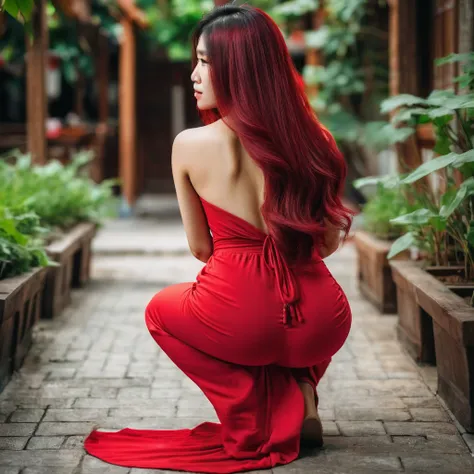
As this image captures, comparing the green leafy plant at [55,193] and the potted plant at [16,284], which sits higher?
the green leafy plant at [55,193]

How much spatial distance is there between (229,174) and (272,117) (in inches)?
11.2

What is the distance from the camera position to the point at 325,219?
3582mm

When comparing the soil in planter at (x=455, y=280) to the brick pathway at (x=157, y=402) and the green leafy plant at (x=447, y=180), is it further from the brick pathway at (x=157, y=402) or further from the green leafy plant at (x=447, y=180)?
the brick pathway at (x=157, y=402)

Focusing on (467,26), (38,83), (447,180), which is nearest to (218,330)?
(447,180)

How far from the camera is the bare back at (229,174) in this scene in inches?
138

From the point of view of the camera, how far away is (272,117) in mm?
3410

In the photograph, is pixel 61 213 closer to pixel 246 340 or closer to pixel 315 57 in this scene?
pixel 246 340

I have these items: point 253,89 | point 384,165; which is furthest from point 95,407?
point 384,165

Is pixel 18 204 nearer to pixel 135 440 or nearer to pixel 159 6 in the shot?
pixel 135 440

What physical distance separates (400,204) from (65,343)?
2614 millimetres

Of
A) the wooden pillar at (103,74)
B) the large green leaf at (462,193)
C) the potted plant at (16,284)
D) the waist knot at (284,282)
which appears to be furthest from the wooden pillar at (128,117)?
the waist knot at (284,282)

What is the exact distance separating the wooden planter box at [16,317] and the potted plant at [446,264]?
194 cm

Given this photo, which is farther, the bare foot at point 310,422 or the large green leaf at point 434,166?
the large green leaf at point 434,166

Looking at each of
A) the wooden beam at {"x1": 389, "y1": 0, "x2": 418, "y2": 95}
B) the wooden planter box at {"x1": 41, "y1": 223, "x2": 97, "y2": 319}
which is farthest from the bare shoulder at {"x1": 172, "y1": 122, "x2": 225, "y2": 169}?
the wooden beam at {"x1": 389, "y1": 0, "x2": 418, "y2": 95}
